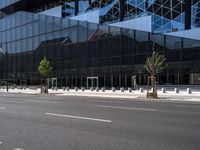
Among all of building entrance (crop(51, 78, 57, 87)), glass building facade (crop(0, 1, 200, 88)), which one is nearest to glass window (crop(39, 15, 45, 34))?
glass building facade (crop(0, 1, 200, 88))

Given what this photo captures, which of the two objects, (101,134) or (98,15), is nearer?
(101,134)

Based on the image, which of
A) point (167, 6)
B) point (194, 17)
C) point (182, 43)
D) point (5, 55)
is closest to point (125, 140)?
point (182, 43)

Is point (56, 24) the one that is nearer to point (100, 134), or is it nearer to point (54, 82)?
point (54, 82)

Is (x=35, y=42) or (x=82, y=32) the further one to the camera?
(x=35, y=42)

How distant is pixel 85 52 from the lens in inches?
2255

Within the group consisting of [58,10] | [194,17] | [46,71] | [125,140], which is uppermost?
[58,10]

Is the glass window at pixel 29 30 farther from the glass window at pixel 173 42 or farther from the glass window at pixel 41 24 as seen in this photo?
the glass window at pixel 173 42

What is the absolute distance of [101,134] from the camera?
31.9 feet

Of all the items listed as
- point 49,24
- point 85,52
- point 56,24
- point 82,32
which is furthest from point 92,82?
point 49,24

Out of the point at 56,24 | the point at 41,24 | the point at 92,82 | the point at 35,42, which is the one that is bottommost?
the point at 92,82

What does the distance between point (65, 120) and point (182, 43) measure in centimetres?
3346

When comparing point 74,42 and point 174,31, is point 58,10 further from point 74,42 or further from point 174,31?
point 174,31

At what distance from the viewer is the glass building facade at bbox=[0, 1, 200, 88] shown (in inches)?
1758

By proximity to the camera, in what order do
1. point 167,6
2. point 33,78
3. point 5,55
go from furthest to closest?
1. point 5,55
2. point 33,78
3. point 167,6
